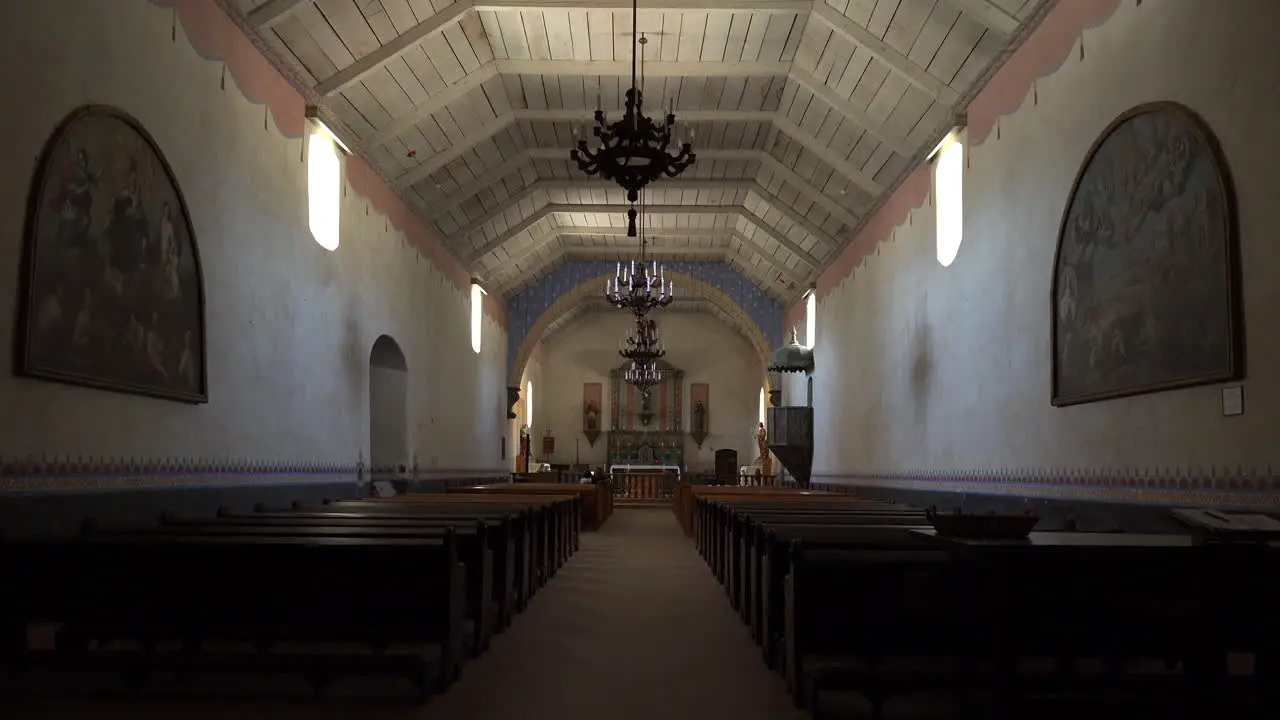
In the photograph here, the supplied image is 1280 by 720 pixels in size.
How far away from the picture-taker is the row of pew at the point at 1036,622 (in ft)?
10.3

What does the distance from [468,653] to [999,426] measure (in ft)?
16.7

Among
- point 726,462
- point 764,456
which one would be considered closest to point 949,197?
point 764,456

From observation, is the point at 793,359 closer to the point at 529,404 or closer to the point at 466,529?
the point at 529,404

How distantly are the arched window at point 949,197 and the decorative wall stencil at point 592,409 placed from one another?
19.6m

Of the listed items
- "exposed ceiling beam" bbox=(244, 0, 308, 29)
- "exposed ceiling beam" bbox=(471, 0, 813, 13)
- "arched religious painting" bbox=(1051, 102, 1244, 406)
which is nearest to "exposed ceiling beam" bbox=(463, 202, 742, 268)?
"exposed ceiling beam" bbox=(471, 0, 813, 13)

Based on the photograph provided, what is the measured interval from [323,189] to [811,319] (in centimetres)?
1041

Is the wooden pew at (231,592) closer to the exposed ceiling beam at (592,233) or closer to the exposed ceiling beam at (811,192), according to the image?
the exposed ceiling beam at (811,192)

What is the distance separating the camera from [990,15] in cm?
807

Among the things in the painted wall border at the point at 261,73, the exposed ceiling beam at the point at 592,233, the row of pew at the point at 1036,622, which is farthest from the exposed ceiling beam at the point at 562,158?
the row of pew at the point at 1036,622

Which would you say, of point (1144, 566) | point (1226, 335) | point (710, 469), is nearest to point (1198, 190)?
point (1226, 335)

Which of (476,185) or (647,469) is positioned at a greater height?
(476,185)

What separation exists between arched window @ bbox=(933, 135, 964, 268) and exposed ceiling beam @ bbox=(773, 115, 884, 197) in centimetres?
196

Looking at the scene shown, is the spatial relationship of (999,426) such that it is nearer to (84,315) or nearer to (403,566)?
(403,566)

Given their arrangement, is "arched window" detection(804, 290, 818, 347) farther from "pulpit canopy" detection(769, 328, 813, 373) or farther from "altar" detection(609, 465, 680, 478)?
"altar" detection(609, 465, 680, 478)
